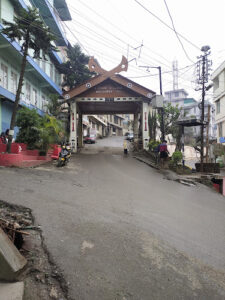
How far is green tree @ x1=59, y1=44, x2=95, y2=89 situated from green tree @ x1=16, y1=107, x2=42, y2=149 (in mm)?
14814

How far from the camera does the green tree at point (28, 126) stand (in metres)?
11.2

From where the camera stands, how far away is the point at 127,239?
3.95 metres

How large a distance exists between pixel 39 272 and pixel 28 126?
9.68m

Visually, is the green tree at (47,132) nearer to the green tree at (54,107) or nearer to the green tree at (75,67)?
the green tree at (54,107)

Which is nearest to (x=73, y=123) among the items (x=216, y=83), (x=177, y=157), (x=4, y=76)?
(x=4, y=76)

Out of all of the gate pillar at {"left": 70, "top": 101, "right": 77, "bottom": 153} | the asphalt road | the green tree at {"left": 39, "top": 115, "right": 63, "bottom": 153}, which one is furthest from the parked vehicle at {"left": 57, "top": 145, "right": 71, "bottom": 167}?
the gate pillar at {"left": 70, "top": 101, "right": 77, "bottom": 153}

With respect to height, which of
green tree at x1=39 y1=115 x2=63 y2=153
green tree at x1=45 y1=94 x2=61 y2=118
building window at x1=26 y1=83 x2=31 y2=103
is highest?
building window at x1=26 y1=83 x2=31 y2=103

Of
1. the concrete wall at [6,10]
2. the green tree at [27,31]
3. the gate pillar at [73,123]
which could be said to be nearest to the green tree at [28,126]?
the green tree at [27,31]

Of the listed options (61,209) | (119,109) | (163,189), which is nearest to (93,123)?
(119,109)

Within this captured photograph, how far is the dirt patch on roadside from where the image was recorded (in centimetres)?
246

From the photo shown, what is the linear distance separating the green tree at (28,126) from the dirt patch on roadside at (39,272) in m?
8.13

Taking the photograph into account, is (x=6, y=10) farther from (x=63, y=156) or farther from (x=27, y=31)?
(x=63, y=156)

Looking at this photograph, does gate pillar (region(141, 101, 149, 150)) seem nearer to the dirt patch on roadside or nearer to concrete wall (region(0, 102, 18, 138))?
concrete wall (region(0, 102, 18, 138))

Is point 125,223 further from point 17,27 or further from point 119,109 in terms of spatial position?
point 119,109
